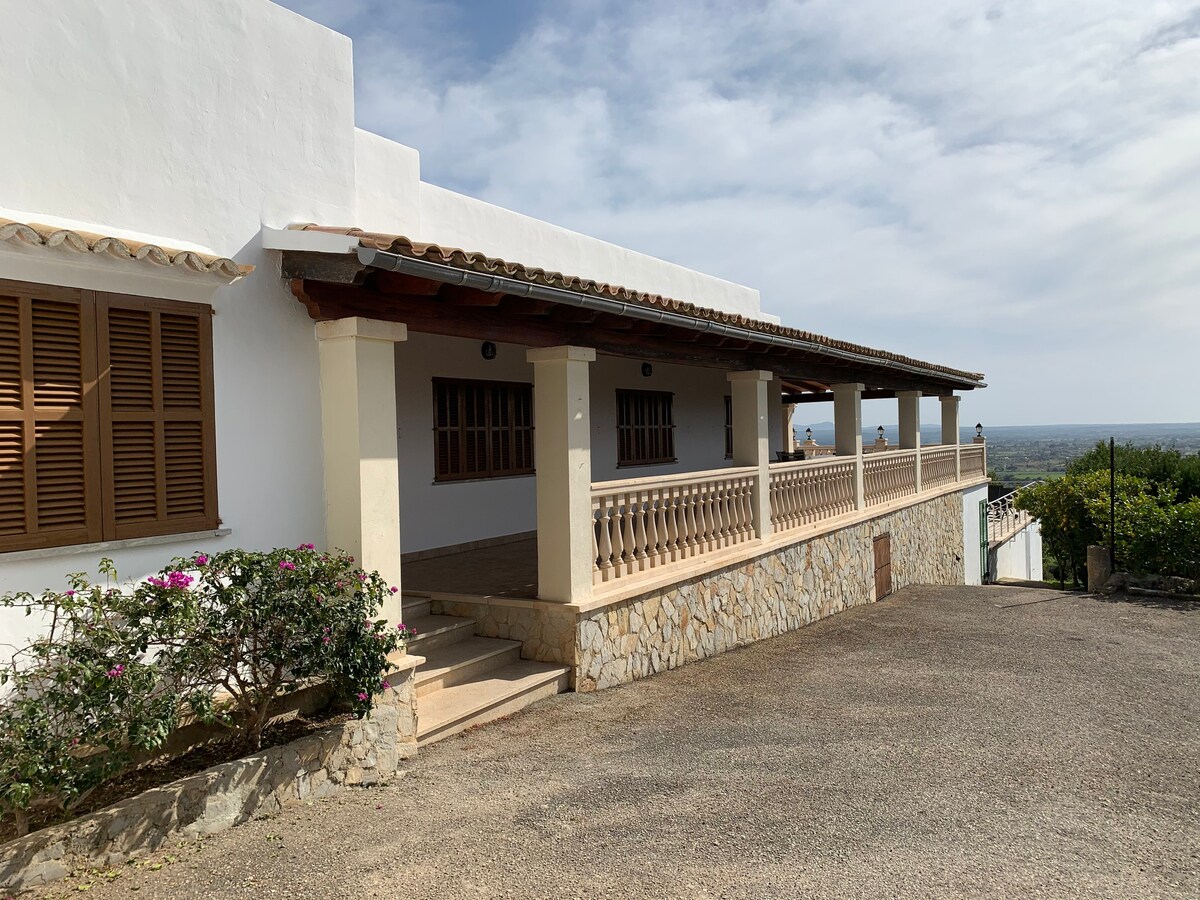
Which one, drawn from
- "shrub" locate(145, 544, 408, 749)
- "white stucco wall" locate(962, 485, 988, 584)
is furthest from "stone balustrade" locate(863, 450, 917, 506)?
"shrub" locate(145, 544, 408, 749)

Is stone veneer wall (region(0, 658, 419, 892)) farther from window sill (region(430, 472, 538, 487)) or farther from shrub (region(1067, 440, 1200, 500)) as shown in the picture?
shrub (region(1067, 440, 1200, 500))

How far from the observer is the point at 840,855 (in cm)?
416

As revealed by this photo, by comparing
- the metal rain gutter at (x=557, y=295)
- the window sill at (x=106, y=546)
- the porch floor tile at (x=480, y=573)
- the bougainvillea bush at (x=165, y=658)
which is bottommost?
the porch floor tile at (x=480, y=573)

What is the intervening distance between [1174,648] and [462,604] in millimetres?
8252

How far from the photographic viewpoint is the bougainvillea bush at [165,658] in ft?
11.5

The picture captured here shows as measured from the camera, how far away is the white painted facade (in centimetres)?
421

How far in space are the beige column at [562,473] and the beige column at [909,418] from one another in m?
11.2

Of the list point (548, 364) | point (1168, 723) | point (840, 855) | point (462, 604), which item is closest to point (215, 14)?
point (548, 364)

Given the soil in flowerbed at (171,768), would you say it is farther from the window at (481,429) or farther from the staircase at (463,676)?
the window at (481,429)

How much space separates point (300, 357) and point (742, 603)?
6.10 m

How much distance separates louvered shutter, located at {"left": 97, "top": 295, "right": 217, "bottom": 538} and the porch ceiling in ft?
2.75

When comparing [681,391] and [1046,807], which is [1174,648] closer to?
[1046,807]

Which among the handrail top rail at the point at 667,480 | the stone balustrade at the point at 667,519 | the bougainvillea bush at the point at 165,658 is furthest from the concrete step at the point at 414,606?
the bougainvillea bush at the point at 165,658

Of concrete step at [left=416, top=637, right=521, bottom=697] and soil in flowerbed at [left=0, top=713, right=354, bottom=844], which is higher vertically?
soil in flowerbed at [left=0, top=713, right=354, bottom=844]
